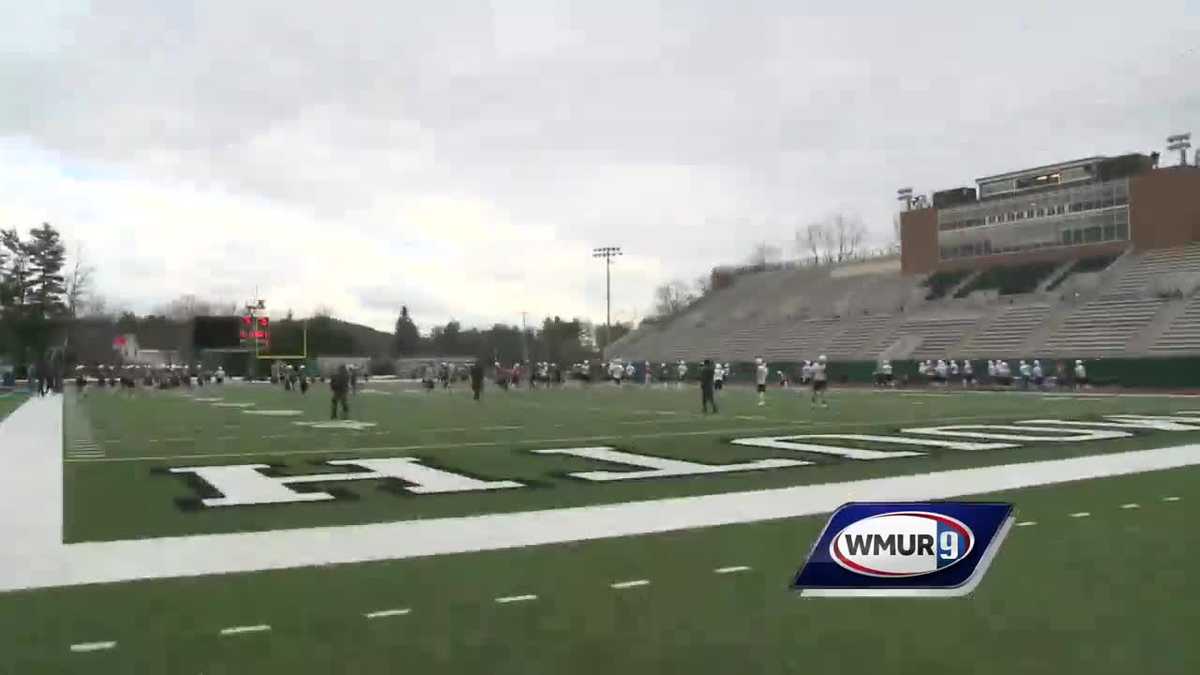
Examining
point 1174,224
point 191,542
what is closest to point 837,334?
point 1174,224

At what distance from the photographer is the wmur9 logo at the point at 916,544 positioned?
4.31 m

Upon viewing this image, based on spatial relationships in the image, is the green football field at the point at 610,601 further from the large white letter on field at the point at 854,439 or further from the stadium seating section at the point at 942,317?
the stadium seating section at the point at 942,317

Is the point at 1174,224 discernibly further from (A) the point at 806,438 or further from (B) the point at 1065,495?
(B) the point at 1065,495

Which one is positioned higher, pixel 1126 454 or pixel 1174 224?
pixel 1174 224

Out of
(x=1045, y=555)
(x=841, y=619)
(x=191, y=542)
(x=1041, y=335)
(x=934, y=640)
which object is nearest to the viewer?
(x=934, y=640)

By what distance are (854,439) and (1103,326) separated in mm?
37013

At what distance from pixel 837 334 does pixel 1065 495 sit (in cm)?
5281

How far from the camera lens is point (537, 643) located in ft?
17.9

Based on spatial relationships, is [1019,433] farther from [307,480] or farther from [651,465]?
[307,480]

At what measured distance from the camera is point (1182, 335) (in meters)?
44.9

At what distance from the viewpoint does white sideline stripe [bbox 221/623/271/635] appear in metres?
5.70

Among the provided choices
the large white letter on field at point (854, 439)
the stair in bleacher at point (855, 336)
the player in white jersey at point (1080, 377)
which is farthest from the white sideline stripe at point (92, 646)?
the stair in bleacher at point (855, 336)

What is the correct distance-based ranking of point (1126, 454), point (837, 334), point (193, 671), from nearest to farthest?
point (193, 671) < point (1126, 454) < point (837, 334)

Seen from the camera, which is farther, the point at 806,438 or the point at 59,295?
the point at 59,295
